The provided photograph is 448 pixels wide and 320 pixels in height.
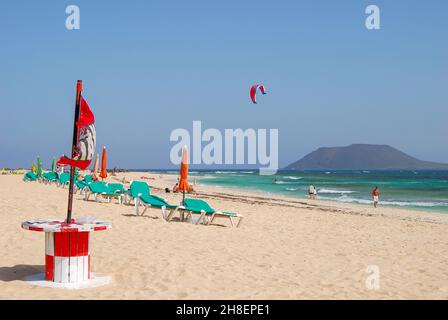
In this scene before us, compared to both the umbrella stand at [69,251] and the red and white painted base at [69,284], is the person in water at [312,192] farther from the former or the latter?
the umbrella stand at [69,251]

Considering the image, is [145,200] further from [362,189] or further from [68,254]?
Result: [362,189]

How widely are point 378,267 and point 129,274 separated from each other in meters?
3.35

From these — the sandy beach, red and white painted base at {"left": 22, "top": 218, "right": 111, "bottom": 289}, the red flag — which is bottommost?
the sandy beach

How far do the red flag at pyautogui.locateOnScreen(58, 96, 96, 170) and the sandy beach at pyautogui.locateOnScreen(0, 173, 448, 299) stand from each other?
1.30 meters

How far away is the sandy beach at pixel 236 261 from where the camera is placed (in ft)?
16.5

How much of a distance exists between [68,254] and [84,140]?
3.95 feet

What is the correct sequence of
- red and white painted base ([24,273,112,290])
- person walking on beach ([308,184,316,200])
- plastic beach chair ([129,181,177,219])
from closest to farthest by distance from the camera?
red and white painted base ([24,273,112,290])
plastic beach chair ([129,181,177,219])
person walking on beach ([308,184,316,200])

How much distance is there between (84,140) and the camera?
16.8 feet

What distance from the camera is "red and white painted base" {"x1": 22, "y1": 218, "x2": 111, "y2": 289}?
500cm

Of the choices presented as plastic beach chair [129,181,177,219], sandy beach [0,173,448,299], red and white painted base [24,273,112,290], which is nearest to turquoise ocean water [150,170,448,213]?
sandy beach [0,173,448,299]

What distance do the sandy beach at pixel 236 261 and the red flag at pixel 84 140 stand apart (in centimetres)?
130

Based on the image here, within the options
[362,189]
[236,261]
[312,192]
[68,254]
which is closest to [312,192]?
[312,192]

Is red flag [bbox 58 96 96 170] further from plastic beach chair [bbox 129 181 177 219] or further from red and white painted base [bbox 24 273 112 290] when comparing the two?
plastic beach chair [bbox 129 181 177 219]
